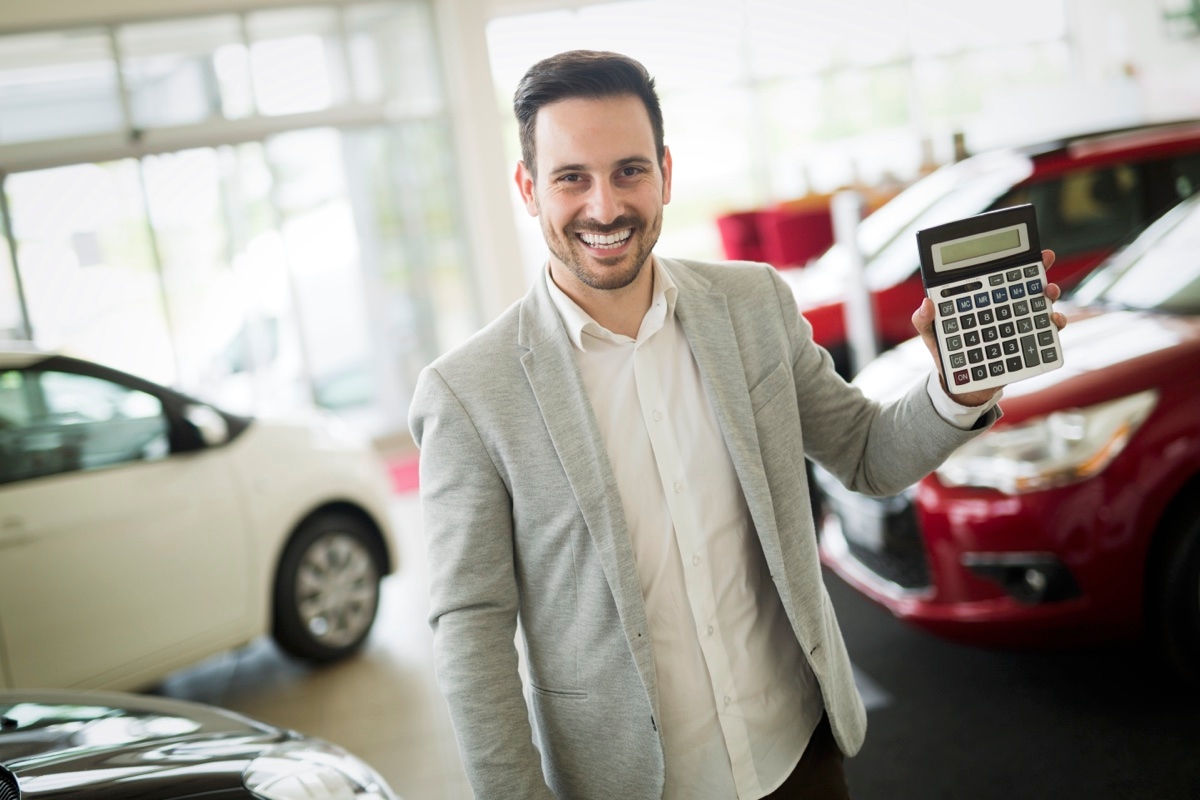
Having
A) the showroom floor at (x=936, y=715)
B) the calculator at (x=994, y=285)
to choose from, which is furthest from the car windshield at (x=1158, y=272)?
the calculator at (x=994, y=285)

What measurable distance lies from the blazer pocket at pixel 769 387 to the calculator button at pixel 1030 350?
362mm

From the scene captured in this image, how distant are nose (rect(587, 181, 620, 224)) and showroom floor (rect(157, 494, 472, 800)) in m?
2.16

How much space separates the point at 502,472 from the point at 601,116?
1.61ft

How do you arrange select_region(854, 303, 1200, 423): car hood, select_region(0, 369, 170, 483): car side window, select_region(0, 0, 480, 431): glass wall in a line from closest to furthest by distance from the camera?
select_region(854, 303, 1200, 423): car hood, select_region(0, 369, 170, 483): car side window, select_region(0, 0, 480, 431): glass wall

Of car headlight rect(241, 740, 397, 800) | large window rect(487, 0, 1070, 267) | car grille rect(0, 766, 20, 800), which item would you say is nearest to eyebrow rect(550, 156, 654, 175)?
car headlight rect(241, 740, 397, 800)

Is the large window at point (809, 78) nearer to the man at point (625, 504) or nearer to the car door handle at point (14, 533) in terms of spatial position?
the car door handle at point (14, 533)

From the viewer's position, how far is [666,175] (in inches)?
59.1

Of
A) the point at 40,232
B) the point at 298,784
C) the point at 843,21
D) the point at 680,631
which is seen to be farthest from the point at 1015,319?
the point at 843,21

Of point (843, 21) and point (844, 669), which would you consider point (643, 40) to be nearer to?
point (843, 21)

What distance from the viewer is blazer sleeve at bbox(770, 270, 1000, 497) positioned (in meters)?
1.52

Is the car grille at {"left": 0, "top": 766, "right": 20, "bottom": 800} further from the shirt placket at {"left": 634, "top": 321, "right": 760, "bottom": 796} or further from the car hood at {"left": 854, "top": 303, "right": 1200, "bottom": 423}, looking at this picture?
the car hood at {"left": 854, "top": 303, "right": 1200, "bottom": 423}

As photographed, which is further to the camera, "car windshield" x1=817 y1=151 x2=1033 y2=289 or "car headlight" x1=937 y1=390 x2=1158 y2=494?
"car windshield" x1=817 y1=151 x2=1033 y2=289

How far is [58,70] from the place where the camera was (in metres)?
8.41

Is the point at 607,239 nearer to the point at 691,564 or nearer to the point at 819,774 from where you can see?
the point at 691,564
